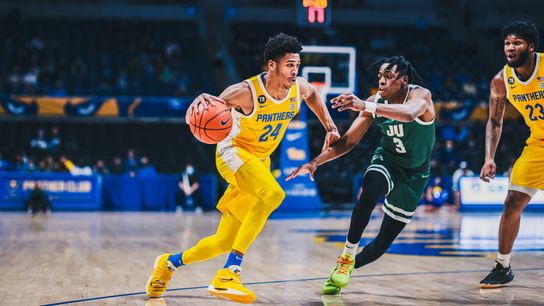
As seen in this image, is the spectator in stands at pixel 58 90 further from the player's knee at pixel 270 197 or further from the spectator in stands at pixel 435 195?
the player's knee at pixel 270 197

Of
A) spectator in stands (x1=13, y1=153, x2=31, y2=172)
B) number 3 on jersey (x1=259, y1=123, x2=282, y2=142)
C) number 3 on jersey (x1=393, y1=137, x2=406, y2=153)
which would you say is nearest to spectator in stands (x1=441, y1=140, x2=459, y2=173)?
spectator in stands (x1=13, y1=153, x2=31, y2=172)

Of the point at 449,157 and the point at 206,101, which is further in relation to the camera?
the point at 449,157

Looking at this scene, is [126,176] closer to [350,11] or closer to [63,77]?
[63,77]

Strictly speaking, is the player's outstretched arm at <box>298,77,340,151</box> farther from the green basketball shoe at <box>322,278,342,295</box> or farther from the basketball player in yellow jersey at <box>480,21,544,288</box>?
the basketball player in yellow jersey at <box>480,21,544,288</box>

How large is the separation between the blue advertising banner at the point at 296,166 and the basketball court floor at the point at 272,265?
2.89 m

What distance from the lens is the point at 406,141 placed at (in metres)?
6.32

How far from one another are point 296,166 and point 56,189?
5580 millimetres

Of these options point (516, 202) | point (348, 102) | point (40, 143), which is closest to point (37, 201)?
point (40, 143)

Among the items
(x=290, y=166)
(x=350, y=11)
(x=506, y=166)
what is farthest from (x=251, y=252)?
(x=350, y=11)

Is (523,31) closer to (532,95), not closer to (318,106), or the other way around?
(532,95)

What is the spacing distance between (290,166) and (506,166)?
25.2 feet

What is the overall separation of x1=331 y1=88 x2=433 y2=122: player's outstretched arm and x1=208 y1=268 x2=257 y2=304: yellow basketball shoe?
141 centimetres

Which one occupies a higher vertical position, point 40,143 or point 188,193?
point 40,143

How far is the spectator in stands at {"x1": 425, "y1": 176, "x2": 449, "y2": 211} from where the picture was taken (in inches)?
767
